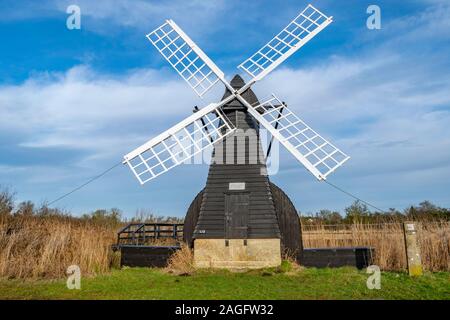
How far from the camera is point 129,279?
10.2 metres

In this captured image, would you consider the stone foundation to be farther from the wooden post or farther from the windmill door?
the wooden post

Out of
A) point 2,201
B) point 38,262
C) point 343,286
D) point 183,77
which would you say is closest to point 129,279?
point 38,262

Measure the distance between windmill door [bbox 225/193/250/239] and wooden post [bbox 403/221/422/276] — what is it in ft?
14.6

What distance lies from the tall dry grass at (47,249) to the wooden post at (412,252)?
831cm

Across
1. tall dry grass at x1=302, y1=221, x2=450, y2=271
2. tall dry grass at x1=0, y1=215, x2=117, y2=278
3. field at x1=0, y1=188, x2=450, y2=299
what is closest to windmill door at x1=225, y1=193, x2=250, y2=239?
field at x1=0, y1=188, x2=450, y2=299

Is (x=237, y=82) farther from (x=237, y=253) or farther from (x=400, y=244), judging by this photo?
(x=400, y=244)

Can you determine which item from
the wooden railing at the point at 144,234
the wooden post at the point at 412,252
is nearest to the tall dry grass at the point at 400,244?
the wooden post at the point at 412,252

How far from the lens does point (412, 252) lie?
9430 millimetres

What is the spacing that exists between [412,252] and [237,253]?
477 centimetres

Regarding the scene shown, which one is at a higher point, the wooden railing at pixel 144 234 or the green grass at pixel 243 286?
the wooden railing at pixel 144 234

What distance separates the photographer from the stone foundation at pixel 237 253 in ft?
37.5

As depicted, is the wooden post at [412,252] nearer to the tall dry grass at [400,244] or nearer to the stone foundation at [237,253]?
the tall dry grass at [400,244]
